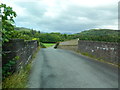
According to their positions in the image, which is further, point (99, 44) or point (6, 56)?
point (99, 44)

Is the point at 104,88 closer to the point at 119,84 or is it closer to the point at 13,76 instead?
the point at 119,84

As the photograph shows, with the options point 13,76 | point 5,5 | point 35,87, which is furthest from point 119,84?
point 5,5

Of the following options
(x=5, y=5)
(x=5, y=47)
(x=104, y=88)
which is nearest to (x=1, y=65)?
(x=5, y=47)

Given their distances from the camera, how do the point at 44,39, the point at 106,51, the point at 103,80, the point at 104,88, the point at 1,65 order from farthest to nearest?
the point at 44,39
the point at 106,51
the point at 103,80
the point at 104,88
the point at 1,65

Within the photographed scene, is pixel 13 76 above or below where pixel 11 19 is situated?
below

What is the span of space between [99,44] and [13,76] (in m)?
7.45

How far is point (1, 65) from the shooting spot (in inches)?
131

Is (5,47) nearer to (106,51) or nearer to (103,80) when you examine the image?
(103,80)

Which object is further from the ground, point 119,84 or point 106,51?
point 106,51

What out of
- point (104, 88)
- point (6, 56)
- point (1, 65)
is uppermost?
point (6, 56)

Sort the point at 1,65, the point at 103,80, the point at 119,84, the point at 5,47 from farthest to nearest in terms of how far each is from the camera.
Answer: the point at 103,80 < the point at 119,84 < the point at 5,47 < the point at 1,65

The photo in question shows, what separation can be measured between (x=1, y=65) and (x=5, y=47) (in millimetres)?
538

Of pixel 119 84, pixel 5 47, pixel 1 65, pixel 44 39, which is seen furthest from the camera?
pixel 44 39

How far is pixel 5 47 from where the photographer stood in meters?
3.54
